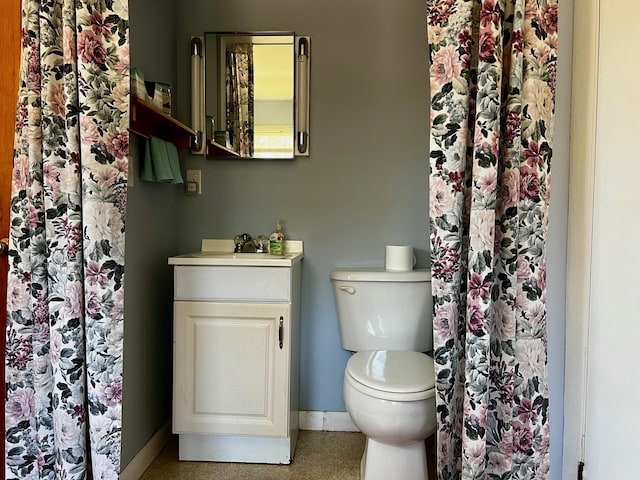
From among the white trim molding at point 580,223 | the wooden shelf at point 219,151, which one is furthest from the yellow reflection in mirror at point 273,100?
the white trim molding at point 580,223

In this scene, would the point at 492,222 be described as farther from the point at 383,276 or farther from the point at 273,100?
the point at 273,100

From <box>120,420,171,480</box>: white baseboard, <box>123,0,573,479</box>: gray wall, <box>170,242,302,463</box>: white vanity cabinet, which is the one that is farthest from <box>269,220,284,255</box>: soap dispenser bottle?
<box>120,420,171,480</box>: white baseboard

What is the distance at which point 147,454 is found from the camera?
1.76 metres

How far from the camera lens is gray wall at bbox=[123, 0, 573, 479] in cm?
204

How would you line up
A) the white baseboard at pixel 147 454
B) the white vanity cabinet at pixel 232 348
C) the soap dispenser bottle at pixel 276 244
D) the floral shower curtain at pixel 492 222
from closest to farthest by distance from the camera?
the floral shower curtain at pixel 492 222, the white baseboard at pixel 147 454, the white vanity cabinet at pixel 232 348, the soap dispenser bottle at pixel 276 244

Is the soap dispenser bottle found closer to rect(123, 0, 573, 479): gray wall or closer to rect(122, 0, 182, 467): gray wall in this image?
rect(123, 0, 573, 479): gray wall

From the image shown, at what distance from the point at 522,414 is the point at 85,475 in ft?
4.25

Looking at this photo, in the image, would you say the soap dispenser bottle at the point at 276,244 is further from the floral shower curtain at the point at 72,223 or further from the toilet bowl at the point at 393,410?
the floral shower curtain at the point at 72,223

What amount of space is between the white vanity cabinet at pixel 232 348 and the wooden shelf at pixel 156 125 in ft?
1.77

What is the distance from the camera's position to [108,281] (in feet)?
3.92

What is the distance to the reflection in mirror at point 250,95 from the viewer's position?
2.08 meters

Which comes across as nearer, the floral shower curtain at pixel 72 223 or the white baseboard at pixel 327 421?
the floral shower curtain at pixel 72 223

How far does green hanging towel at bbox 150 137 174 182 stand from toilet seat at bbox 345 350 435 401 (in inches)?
40.9

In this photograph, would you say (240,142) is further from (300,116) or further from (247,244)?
(247,244)
